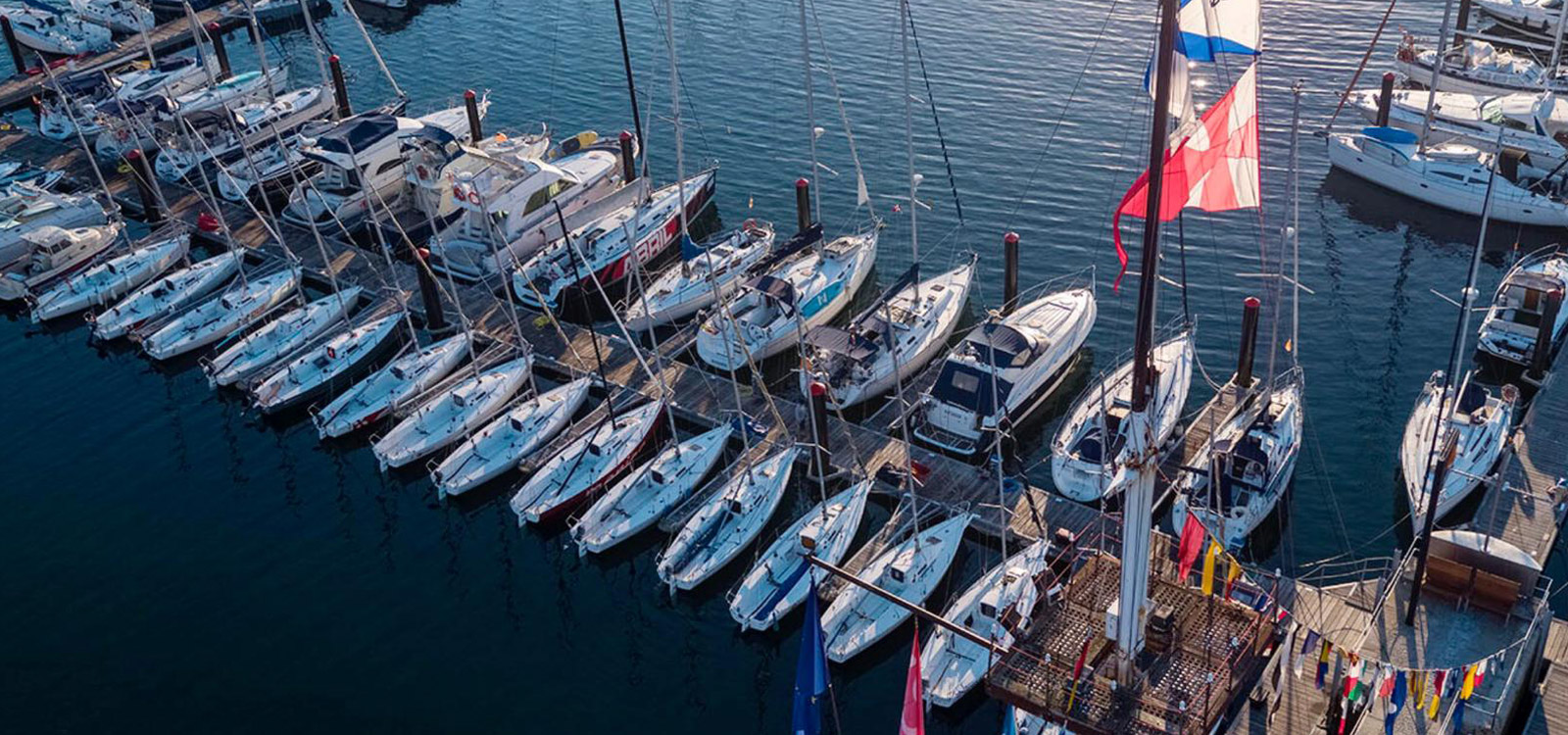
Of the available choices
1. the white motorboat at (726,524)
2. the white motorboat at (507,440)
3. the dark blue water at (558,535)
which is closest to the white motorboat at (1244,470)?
the dark blue water at (558,535)

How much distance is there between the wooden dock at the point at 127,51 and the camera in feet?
291

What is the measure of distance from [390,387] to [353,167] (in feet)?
56.4

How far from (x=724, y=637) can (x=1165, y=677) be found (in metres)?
21.2

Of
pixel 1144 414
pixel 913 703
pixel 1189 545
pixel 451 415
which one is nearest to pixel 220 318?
pixel 451 415

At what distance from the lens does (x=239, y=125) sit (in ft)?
254

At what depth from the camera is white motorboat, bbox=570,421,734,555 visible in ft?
164

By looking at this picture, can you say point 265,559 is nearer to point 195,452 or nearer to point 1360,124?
point 195,452

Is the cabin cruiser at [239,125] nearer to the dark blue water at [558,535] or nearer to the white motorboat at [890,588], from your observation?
the dark blue water at [558,535]

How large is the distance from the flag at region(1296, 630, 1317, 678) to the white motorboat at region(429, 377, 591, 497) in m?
28.6

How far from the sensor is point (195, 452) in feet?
190

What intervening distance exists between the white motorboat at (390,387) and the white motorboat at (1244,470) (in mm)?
29271

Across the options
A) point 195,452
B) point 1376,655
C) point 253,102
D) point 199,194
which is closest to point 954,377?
point 1376,655

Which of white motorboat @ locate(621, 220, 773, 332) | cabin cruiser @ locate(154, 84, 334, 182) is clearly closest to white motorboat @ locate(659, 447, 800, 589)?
white motorboat @ locate(621, 220, 773, 332)

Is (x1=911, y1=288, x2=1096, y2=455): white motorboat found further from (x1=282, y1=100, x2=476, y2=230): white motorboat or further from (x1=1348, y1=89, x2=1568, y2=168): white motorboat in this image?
(x1=282, y1=100, x2=476, y2=230): white motorboat
